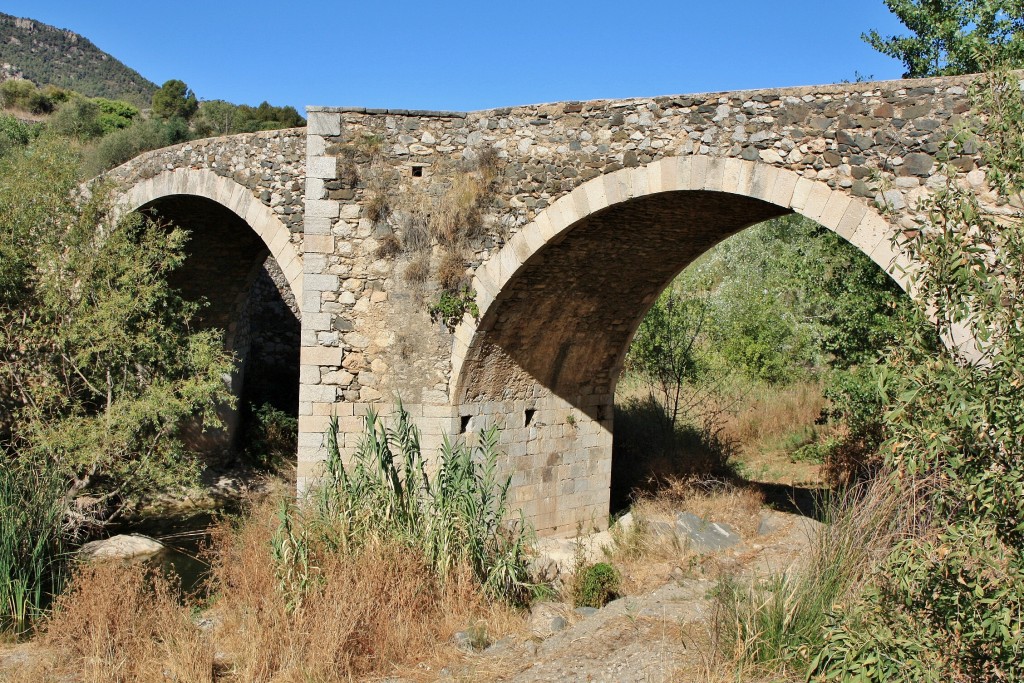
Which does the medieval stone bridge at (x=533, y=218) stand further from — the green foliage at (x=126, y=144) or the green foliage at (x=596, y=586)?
the green foliage at (x=126, y=144)

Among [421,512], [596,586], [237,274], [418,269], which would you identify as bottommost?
[596,586]

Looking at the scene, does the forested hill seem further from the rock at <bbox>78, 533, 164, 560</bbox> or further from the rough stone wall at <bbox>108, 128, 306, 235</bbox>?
the rock at <bbox>78, 533, 164, 560</bbox>

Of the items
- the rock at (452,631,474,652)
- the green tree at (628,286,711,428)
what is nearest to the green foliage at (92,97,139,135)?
the green tree at (628,286,711,428)

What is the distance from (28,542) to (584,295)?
5.36 meters

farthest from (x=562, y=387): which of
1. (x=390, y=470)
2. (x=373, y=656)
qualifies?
(x=373, y=656)

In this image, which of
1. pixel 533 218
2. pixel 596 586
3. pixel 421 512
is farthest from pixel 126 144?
pixel 596 586

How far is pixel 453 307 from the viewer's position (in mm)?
7859

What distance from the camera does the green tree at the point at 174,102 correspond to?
35.8 metres

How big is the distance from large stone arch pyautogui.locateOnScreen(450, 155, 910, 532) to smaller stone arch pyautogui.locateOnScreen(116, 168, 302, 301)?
1.99 meters

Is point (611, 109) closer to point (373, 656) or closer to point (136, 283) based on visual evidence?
point (373, 656)

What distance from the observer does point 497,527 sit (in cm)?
734

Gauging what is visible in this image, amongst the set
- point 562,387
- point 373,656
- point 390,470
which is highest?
point 562,387

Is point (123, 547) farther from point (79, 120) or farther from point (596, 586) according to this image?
point (79, 120)

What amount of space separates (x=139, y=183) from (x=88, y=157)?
14.0 meters
